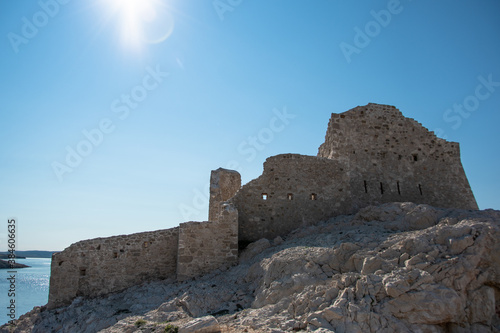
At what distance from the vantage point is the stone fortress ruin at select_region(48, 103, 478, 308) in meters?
10.9

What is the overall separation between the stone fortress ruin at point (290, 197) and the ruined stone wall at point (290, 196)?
4 centimetres

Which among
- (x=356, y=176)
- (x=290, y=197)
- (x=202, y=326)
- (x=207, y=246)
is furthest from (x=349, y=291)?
(x=356, y=176)

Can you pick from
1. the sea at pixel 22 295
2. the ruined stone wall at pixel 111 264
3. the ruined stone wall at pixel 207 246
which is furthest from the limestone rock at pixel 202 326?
the sea at pixel 22 295

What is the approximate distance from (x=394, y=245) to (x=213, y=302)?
173 inches

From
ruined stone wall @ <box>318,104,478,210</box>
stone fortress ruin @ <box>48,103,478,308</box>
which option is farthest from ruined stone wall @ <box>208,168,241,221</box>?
ruined stone wall @ <box>318,104,478,210</box>

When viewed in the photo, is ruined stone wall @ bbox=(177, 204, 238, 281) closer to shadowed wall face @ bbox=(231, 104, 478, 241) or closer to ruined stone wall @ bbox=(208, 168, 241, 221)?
shadowed wall face @ bbox=(231, 104, 478, 241)

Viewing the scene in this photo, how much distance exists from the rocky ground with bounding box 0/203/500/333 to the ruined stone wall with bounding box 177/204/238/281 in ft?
2.25

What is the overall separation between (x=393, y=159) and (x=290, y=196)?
514cm

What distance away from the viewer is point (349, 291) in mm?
6902

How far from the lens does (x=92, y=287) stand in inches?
428

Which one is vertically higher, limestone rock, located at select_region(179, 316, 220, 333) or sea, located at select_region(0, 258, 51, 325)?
limestone rock, located at select_region(179, 316, 220, 333)

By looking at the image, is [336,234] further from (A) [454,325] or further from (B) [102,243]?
(B) [102,243]

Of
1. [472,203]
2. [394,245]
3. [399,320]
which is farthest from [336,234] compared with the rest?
[472,203]

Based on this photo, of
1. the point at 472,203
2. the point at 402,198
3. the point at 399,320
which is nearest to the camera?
the point at 399,320
